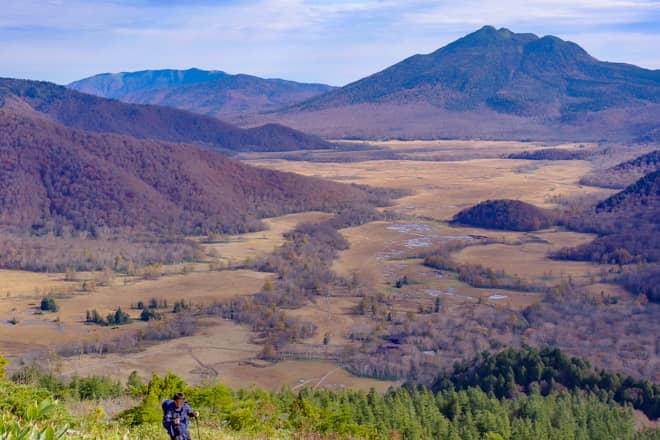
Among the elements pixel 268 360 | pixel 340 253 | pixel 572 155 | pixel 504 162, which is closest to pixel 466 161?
pixel 504 162

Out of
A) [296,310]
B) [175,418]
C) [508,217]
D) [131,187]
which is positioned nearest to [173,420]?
[175,418]

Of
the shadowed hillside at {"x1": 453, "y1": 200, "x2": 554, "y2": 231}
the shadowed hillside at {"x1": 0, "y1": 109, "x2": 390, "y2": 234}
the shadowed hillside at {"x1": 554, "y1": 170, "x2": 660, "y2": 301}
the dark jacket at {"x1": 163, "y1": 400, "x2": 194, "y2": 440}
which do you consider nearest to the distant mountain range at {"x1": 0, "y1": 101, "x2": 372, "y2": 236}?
the shadowed hillside at {"x1": 0, "y1": 109, "x2": 390, "y2": 234}

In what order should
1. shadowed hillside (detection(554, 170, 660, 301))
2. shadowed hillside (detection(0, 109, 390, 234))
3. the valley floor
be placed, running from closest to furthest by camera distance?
the valley floor, shadowed hillside (detection(554, 170, 660, 301)), shadowed hillside (detection(0, 109, 390, 234))

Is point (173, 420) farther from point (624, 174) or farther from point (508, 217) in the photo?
point (624, 174)

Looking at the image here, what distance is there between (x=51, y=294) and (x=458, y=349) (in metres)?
30.2

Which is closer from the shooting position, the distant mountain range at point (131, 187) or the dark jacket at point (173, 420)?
the dark jacket at point (173, 420)

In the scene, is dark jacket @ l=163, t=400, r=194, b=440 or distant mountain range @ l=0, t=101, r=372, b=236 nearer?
dark jacket @ l=163, t=400, r=194, b=440

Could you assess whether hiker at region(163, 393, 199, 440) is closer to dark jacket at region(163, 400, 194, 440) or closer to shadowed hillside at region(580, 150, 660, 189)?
dark jacket at region(163, 400, 194, 440)

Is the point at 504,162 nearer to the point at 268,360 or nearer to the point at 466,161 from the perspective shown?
the point at 466,161

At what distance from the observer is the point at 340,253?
8000cm

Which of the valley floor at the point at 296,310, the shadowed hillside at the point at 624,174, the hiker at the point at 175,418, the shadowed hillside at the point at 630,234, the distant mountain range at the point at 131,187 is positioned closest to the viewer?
the hiker at the point at 175,418

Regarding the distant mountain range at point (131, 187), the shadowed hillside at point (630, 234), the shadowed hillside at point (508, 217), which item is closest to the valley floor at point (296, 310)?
the shadowed hillside at point (630, 234)

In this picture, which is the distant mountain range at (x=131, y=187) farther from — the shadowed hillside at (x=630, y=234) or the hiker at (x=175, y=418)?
the hiker at (x=175, y=418)

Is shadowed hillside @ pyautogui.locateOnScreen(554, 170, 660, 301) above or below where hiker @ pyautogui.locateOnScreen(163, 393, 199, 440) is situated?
below
